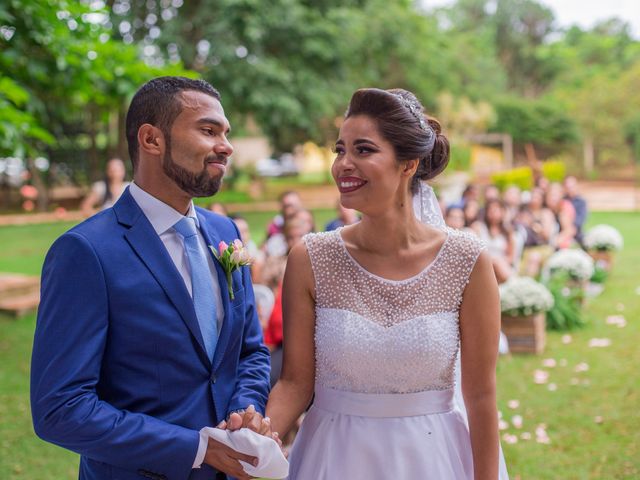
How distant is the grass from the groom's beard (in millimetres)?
3737

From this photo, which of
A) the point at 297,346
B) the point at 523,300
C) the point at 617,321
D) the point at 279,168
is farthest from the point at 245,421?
the point at 279,168

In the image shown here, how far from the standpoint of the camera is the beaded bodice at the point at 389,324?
2.45 m

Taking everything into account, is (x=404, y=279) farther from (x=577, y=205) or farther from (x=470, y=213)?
(x=577, y=205)

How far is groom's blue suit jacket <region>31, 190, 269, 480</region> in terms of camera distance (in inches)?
76.6

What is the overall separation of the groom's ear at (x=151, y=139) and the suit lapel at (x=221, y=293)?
33 cm

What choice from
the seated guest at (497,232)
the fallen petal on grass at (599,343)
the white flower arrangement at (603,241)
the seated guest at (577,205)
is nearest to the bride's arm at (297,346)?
the fallen petal on grass at (599,343)

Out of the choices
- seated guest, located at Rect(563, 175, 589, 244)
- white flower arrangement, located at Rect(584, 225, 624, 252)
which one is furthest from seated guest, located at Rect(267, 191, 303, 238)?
seated guest, located at Rect(563, 175, 589, 244)

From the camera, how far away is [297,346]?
2.53 m

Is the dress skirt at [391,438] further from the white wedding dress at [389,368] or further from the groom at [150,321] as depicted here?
the groom at [150,321]

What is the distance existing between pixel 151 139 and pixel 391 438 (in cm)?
127

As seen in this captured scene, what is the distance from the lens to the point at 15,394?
701cm

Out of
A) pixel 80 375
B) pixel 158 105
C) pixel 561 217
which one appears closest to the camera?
pixel 80 375

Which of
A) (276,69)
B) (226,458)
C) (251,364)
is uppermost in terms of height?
(276,69)

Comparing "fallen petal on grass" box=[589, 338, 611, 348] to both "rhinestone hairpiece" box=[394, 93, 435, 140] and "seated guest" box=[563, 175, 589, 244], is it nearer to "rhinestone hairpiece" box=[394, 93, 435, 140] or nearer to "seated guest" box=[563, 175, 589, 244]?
"seated guest" box=[563, 175, 589, 244]
